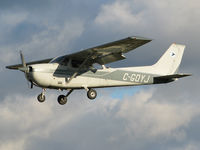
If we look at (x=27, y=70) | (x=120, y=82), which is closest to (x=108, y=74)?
(x=120, y=82)

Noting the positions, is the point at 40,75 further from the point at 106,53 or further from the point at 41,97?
the point at 106,53

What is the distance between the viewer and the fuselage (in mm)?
24078

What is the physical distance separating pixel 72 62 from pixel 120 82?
3007 mm

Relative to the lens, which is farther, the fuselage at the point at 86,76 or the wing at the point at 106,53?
the fuselage at the point at 86,76

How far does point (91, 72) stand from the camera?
2538 centimetres

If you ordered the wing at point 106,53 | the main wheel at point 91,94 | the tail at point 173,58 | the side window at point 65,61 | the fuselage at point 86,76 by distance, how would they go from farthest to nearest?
the tail at point 173,58 < the main wheel at point 91,94 < the side window at point 65,61 < the fuselage at point 86,76 < the wing at point 106,53

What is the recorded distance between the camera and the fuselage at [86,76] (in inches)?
948

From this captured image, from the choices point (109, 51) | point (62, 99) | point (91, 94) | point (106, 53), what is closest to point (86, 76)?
point (91, 94)

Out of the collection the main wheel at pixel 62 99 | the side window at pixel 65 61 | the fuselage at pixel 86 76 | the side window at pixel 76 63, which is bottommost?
the main wheel at pixel 62 99

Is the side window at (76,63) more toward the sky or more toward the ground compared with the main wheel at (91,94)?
more toward the sky

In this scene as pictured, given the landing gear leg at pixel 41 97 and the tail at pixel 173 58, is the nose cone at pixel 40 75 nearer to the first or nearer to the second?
the landing gear leg at pixel 41 97

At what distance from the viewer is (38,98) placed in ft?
81.3

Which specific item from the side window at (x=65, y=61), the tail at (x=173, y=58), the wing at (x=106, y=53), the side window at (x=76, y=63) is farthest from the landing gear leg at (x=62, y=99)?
the tail at (x=173, y=58)

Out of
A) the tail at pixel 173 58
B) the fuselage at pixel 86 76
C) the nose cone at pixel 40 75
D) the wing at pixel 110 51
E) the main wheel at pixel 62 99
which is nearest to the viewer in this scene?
the wing at pixel 110 51
